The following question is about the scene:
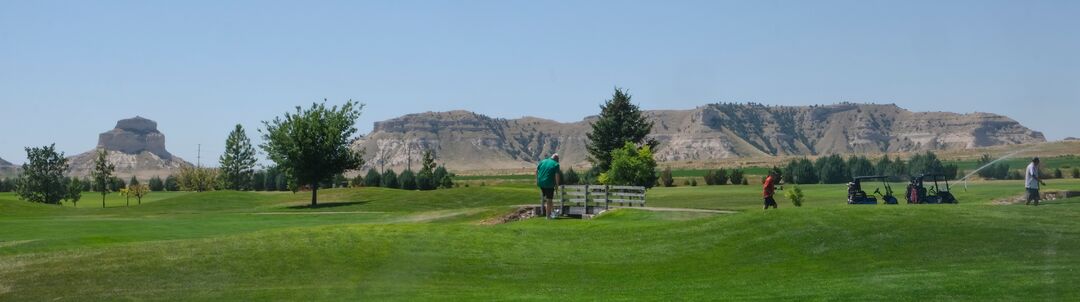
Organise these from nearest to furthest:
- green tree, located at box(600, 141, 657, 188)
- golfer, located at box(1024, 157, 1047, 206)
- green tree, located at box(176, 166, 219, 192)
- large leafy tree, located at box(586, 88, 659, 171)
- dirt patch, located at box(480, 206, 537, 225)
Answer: golfer, located at box(1024, 157, 1047, 206) → dirt patch, located at box(480, 206, 537, 225) → green tree, located at box(600, 141, 657, 188) → large leafy tree, located at box(586, 88, 659, 171) → green tree, located at box(176, 166, 219, 192)

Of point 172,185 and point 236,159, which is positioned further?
point 172,185

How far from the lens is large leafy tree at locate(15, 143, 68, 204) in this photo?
311 feet

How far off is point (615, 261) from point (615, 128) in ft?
189

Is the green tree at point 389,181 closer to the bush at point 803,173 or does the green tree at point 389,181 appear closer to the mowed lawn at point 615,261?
the bush at point 803,173

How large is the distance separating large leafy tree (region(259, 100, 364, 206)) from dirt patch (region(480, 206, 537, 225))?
31.7m

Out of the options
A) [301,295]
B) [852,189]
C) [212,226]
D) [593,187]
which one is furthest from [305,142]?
[301,295]

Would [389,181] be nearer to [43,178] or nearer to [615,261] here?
[43,178]

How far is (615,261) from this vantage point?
75.3 ft

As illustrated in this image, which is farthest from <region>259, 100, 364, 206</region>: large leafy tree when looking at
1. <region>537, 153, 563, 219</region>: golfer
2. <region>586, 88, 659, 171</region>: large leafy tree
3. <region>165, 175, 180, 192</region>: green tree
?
<region>165, 175, 180, 192</region>: green tree

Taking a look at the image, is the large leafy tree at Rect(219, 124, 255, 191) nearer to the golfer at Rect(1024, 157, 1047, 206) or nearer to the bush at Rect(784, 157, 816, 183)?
the bush at Rect(784, 157, 816, 183)

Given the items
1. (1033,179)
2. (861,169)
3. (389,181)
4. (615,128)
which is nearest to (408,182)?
(389,181)

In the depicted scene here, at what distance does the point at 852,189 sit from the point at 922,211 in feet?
35.4

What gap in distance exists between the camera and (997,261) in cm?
1956

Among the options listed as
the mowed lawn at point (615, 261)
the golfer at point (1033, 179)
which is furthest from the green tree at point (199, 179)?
the golfer at point (1033, 179)
